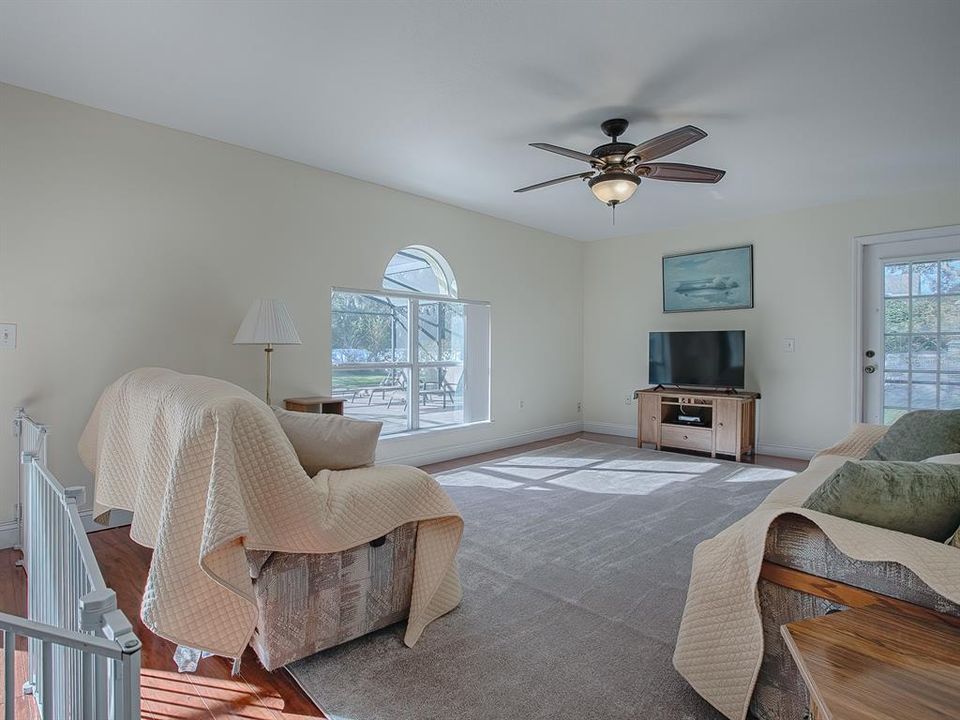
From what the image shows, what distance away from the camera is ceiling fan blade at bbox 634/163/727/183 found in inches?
122

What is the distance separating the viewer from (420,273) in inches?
195

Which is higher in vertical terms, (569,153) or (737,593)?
(569,153)

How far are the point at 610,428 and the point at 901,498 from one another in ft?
16.8

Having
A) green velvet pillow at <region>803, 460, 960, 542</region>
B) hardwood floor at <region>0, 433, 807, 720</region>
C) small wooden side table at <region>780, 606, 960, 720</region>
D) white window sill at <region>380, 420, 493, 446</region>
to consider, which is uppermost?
green velvet pillow at <region>803, 460, 960, 542</region>

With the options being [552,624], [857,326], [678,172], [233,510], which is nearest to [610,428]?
[857,326]

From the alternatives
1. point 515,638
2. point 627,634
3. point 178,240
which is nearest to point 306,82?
point 178,240

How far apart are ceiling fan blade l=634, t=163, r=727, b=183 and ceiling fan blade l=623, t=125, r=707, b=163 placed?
0.16 metres

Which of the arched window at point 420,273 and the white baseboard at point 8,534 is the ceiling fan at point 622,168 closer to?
the arched window at point 420,273

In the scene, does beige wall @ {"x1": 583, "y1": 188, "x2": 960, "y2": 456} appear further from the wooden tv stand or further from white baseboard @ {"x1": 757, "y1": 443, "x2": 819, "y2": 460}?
the wooden tv stand

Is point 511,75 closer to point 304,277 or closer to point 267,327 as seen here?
point 267,327

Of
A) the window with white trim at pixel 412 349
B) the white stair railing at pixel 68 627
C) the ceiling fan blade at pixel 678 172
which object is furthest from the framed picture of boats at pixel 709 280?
the white stair railing at pixel 68 627

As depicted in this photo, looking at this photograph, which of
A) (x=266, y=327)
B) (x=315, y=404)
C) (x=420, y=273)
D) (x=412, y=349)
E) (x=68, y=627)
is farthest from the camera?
(x=420, y=273)

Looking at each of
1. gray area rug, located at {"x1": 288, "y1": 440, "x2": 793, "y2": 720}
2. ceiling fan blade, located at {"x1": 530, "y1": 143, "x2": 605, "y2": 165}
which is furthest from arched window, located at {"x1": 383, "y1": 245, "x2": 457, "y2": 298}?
ceiling fan blade, located at {"x1": 530, "y1": 143, "x2": 605, "y2": 165}

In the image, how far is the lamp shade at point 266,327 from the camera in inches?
125
